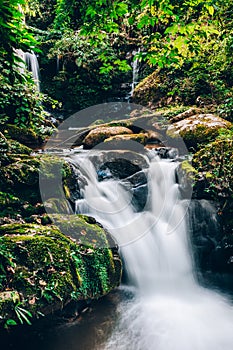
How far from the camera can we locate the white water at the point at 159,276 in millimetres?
3107

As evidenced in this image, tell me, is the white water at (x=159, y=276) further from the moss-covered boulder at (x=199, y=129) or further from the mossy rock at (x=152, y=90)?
the mossy rock at (x=152, y=90)

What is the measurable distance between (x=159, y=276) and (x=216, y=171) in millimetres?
2237

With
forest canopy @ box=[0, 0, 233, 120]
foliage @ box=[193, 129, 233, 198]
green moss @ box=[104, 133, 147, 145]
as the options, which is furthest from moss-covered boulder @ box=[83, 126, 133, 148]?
foliage @ box=[193, 129, 233, 198]

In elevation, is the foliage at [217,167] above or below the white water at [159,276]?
above

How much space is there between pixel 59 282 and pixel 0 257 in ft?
2.28

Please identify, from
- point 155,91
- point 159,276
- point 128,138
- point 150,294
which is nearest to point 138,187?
point 159,276

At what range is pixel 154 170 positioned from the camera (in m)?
6.04

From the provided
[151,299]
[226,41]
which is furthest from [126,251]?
[226,41]

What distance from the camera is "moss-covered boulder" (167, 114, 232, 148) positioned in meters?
6.16

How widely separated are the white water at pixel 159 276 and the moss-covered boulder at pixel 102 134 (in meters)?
1.74

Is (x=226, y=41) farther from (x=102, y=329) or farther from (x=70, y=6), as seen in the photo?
(x=102, y=329)

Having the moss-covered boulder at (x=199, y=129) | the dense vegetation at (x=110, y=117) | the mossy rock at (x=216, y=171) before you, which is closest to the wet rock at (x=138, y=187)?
the dense vegetation at (x=110, y=117)

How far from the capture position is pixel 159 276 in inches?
177

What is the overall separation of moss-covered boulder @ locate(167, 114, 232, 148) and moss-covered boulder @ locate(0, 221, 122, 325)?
12.1 feet
